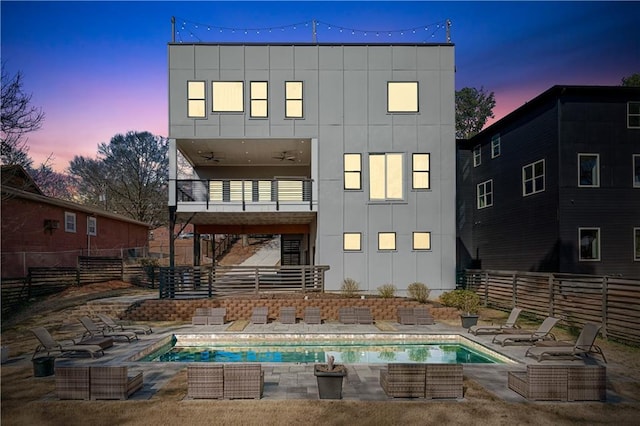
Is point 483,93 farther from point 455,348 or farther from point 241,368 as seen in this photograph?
point 241,368

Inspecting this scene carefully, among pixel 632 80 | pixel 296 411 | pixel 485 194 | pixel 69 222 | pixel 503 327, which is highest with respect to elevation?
pixel 632 80

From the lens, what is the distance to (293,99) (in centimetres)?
2111

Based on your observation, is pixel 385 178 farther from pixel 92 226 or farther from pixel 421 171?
pixel 92 226

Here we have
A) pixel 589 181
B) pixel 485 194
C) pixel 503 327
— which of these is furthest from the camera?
pixel 485 194

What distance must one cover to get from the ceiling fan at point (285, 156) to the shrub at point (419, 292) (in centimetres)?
1004

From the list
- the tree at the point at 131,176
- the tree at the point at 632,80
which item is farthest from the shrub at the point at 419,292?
the tree at the point at 632,80

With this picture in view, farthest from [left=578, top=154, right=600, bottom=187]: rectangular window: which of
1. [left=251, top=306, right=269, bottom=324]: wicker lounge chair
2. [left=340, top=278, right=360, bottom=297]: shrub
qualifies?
[left=251, top=306, right=269, bottom=324]: wicker lounge chair

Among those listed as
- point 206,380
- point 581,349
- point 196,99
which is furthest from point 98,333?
point 581,349

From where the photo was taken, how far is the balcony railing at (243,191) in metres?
20.7

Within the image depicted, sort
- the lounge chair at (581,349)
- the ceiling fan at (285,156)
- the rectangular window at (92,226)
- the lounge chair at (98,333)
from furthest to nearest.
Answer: the rectangular window at (92,226) → the ceiling fan at (285,156) → the lounge chair at (98,333) → the lounge chair at (581,349)

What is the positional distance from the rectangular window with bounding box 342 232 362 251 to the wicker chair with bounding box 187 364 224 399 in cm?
1315

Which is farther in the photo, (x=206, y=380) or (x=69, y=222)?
(x=69, y=222)

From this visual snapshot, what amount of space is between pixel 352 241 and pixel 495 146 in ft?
46.9

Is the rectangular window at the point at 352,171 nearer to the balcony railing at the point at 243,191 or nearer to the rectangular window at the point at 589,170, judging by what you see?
the balcony railing at the point at 243,191
